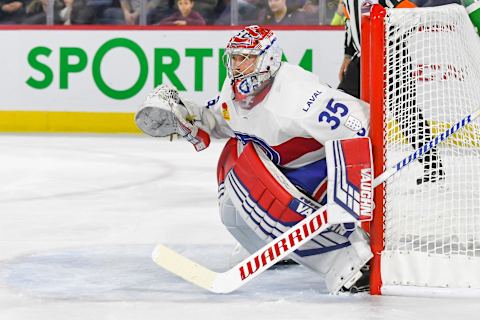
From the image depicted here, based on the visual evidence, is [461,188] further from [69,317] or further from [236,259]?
[69,317]

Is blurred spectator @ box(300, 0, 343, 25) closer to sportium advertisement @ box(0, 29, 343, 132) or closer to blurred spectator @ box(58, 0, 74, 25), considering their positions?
sportium advertisement @ box(0, 29, 343, 132)

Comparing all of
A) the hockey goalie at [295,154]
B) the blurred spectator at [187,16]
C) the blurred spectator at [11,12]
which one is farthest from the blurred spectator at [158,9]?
the hockey goalie at [295,154]

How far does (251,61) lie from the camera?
8.25 feet

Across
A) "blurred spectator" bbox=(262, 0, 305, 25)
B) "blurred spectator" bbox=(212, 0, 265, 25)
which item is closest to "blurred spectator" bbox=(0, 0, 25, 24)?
"blurred spectator" bbox=(212, 0, 265, 25)

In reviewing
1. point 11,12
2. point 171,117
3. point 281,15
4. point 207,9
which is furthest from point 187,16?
point 171,117

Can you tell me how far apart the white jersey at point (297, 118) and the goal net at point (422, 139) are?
62 mm

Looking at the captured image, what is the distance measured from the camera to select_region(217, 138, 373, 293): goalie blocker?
234cm

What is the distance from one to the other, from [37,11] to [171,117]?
541cm

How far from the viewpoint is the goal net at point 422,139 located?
2455mm

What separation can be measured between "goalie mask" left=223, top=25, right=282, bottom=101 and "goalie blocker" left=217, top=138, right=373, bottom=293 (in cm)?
15

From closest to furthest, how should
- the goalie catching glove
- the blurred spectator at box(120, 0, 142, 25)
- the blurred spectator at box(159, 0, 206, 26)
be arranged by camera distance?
the goalie catching glove → the blurred spectator at box(159, 0, 206, 26) → the blurred spectator at box(120, 0, 142, 25)

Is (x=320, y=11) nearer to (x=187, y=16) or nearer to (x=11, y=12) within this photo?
(x=187, y=16)

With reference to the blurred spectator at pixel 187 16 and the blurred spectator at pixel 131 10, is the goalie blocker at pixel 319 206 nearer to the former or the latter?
the blurred spectator at pixel 187 16

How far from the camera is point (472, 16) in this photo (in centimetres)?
253
